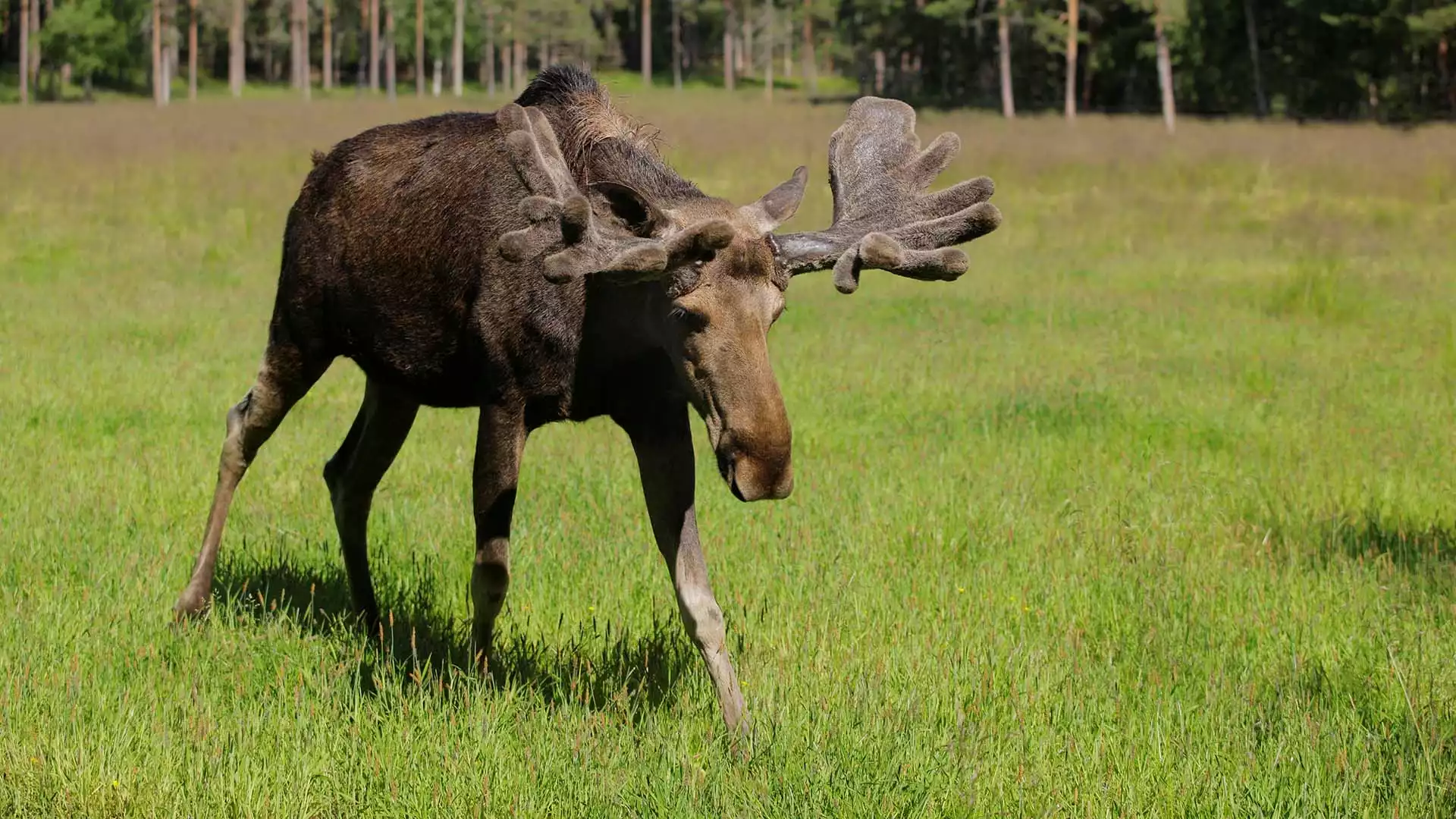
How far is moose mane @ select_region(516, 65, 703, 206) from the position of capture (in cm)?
516

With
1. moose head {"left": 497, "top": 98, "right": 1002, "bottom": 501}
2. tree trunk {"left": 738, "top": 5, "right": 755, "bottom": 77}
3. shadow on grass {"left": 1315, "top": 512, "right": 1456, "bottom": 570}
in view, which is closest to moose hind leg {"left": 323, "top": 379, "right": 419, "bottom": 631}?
moose head {"left": 497, "top": 98, "right": 1002, "bottom": 501}

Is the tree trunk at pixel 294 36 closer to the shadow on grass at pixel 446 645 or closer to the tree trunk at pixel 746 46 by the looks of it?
the tree trunk at pixel 746 46

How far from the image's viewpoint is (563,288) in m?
5.08

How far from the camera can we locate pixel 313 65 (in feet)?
366

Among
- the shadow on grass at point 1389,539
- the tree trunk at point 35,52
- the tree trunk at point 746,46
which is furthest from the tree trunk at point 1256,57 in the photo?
the shadow on grass at point 1389,539

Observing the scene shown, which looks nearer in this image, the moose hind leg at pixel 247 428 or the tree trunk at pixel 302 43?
the moose hind leg at pixel 247 428

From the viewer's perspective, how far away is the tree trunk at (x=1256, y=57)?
5997 centimetres

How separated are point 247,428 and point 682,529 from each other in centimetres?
248

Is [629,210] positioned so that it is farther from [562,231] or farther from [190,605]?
[190,605]

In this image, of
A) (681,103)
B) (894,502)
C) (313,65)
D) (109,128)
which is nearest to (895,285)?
(894,502)

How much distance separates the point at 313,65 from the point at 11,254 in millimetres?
98119

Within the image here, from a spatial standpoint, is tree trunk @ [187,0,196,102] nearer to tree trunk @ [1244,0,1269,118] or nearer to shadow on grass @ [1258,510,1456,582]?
tree trunk @ [1244,0,1269,118]

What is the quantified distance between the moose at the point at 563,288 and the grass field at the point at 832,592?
20.1 inches

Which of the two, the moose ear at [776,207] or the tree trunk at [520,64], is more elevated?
the tree trunk at [520,64]
